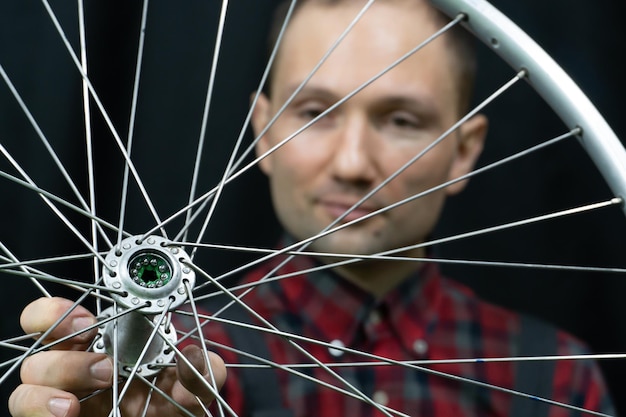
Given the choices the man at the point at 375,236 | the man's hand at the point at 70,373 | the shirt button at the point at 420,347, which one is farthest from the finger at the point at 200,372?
the shirt button at the point at 420,347

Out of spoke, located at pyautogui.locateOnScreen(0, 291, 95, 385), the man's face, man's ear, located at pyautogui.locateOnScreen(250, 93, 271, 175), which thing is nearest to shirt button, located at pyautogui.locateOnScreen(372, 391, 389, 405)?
the man's face

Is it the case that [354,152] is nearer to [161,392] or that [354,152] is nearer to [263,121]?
[263,121]

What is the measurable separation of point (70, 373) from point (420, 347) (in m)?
0.36

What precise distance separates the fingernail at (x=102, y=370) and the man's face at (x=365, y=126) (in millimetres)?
261

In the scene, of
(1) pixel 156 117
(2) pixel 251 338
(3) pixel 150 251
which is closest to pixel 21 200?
(1) pixel 156 117

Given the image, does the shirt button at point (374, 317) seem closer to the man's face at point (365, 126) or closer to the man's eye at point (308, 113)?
the man's face at point (365, 126)

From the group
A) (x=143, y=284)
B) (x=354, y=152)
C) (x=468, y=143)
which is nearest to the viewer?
(x=143, y=284)

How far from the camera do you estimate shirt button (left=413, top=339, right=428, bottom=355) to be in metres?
0.90

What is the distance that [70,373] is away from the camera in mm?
616

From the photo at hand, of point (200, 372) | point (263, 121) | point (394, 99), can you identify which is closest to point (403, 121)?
point (394, 99)

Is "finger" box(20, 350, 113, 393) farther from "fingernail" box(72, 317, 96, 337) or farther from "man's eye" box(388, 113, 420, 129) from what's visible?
"man's eye" box(388, 113, 420, 129)

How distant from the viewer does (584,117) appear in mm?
641

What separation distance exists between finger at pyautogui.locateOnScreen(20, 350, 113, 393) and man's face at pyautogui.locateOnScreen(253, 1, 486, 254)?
10.4 inches

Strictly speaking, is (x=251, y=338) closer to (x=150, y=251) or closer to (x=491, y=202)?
(x=150, y=251)
